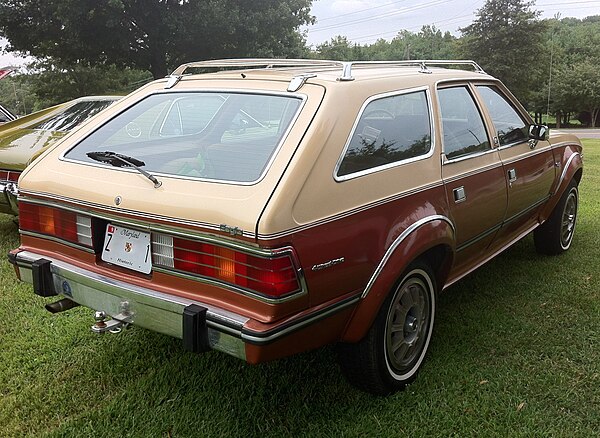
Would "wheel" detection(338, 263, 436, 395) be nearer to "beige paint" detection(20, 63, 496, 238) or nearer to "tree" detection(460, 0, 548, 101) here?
"beige paint" detection(20, 63, 496, 238)

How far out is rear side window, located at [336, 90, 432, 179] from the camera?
2.57m

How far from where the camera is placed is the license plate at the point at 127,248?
2516 mm

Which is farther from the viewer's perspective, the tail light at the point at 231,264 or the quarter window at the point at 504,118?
the quarter window at the point at 504,118

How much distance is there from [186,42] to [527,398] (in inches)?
873

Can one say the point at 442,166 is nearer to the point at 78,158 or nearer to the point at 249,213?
the point at 249,213

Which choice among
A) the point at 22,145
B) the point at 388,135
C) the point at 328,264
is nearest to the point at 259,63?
the point at 388,135

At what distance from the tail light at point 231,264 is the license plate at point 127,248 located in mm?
55

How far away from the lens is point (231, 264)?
2252 millimetres

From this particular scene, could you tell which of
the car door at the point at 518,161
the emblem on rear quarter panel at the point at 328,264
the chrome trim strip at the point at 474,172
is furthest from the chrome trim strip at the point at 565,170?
the emblem on rear quarter panel at the point at 328,264

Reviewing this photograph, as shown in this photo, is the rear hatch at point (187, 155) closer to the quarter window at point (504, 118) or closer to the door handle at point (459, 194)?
the door handle at point (459, 194)

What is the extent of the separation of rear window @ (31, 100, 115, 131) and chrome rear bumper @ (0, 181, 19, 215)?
1090mm

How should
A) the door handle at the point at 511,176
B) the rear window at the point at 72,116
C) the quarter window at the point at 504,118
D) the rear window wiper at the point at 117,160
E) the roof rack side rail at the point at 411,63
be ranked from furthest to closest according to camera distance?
the rear window at the point at 72,116 < the quarter window at the point at 504,118 < the door handle at the point at 511,176 < the roof rack side rail at the point at 411,63 < the rear window wiper at the point at 117,160

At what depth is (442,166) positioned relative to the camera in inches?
122

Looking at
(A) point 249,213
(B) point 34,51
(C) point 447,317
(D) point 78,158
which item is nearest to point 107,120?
(D) point 78,158
